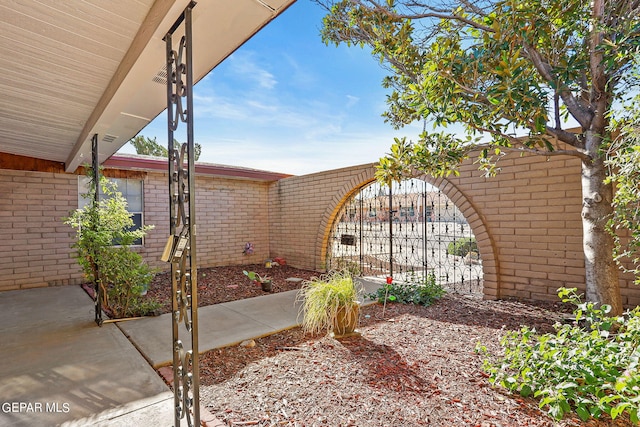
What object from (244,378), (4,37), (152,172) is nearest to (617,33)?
(244,378)

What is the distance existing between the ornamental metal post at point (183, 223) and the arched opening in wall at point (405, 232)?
3650 mm

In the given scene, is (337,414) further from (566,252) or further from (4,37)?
(566,252)

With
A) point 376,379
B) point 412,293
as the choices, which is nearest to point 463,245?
point 412,293

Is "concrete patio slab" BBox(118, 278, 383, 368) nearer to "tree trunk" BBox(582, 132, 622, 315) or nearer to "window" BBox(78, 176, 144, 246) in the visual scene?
"tree trunk" BBox(582, 132, 622, 315)

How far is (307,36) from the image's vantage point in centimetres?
530

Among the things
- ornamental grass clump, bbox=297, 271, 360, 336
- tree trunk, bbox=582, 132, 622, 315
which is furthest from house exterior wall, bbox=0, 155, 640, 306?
ornamental grass clump, bbox=297, 271, 360, 336

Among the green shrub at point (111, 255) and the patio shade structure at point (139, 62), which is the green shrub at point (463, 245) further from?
the green shrub at point (111, 255)

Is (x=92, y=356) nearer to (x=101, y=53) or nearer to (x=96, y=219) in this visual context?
(x=96, y=219)

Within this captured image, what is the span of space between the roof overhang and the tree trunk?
9.96ft

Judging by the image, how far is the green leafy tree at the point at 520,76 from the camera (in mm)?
2102

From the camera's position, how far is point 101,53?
6.52ft

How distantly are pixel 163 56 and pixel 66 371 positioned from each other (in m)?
2.76

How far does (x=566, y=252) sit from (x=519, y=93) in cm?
269

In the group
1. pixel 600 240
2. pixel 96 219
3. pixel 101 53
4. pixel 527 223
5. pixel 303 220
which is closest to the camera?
pixel 101 53
